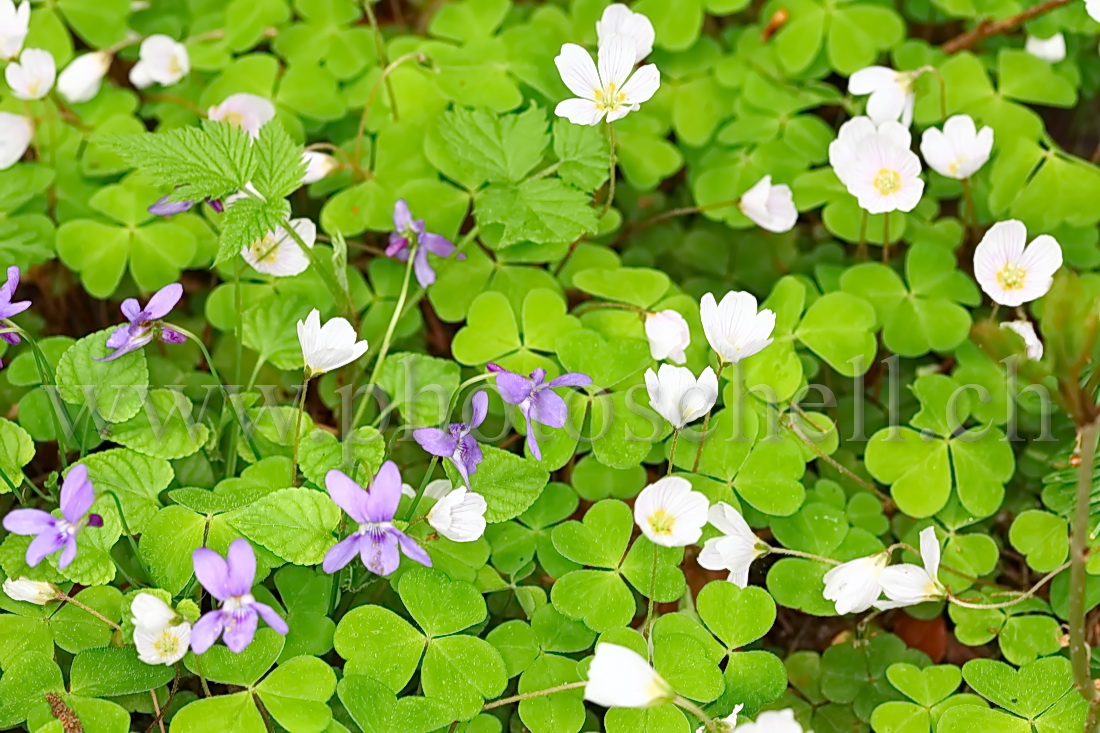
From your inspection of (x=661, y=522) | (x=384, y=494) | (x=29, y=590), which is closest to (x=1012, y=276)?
(x=661, y=522)

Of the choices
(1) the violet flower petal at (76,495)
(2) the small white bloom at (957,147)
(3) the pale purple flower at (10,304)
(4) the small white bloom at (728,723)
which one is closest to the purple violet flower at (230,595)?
(1) the violet flower petal at (76,495)

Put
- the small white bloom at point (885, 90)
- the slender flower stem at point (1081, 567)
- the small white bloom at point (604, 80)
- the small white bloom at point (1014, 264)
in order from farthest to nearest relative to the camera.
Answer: the small white bloom at point (885, 90) → the small white bloom at point (1014, 264) → the small white bloom at point (604, 80) → the slender flower stem at point (1081, 567)

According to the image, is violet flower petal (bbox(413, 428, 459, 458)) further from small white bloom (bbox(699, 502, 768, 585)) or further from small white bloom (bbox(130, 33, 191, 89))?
small white bloom (bbox(130, 33, 191, 89))

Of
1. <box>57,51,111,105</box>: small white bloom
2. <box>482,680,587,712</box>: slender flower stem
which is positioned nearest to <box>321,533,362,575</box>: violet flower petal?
<box>482,680,587,712</box>: slender flower stem

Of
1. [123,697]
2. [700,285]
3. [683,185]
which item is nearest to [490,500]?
[123,697]

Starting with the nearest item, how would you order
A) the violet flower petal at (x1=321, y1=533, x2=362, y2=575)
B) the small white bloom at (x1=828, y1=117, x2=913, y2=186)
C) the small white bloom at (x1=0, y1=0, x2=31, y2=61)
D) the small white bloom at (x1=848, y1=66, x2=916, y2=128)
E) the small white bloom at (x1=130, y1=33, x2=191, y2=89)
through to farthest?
1. the violet flower petal at (x1=321, y1=533, x2=362, y2=575)
2. the small white bloom at (x1=828, y1=117, x2=913, y2=186)
3. the small white bloom at (x1=0, y1=0, x2=31, y2=61)
4. the small white bloom at (x1=848, y1=66, x2=916, y2=128)
5. the small white bloom at (x1=130, y1=33, x2=191, y2=89)

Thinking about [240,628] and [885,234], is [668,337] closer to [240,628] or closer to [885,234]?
[885,234]

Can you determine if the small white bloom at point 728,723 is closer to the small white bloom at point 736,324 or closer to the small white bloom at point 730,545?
the small white bloom at point 730,545
